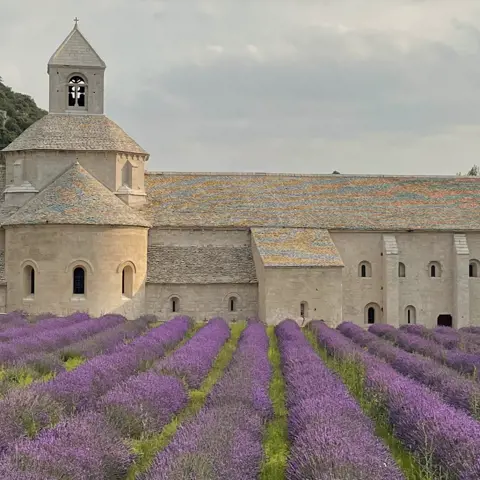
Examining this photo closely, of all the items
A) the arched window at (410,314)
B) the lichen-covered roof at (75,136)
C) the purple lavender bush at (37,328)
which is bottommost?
the arched window at (410,314)

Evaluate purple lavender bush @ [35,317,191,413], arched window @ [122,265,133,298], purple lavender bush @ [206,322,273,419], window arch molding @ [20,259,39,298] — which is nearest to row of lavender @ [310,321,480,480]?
purple lavender bush @ [206,322,273,419]

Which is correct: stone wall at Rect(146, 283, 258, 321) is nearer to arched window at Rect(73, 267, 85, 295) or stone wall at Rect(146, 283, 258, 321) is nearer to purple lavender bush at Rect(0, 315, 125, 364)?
arched window at Rect(73, 267, 85, 295)

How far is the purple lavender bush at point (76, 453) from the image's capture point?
6539 mm

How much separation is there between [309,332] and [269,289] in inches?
234

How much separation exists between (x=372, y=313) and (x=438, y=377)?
23.0m

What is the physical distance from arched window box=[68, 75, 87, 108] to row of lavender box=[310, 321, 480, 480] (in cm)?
2731

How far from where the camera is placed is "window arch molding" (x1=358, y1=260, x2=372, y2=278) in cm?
3556

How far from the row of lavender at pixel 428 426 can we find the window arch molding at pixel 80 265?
19332mm

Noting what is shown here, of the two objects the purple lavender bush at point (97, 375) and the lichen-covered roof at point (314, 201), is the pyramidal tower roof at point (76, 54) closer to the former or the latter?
the lichen-covered roof at point (314, 201)

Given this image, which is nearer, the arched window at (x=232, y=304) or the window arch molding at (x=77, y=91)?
the arched window at (x=232, y=304)

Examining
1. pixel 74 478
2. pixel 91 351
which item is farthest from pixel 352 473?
pixel 91 351

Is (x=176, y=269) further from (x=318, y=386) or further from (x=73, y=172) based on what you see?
(x=318, y=386)

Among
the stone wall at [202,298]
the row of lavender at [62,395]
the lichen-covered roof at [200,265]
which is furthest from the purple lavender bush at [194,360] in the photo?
the lichen-covered roof at [200,265]

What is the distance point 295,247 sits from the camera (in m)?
33.1
